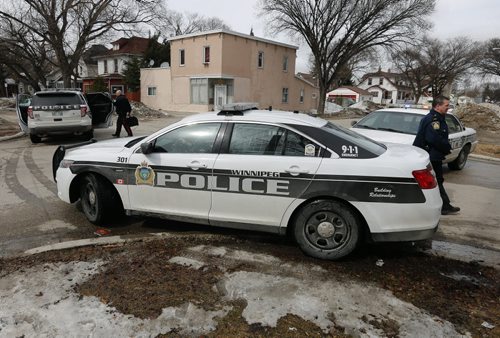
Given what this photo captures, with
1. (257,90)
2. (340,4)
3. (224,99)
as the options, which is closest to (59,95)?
(224,99)

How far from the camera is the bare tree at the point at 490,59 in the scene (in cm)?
5609

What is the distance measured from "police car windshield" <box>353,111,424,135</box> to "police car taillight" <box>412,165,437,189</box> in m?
4.70

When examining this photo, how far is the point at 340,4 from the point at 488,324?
34.6 m

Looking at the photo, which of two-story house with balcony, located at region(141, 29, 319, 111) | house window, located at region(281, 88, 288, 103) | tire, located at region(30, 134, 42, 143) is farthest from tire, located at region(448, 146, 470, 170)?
house window, located at region(281, 88, 288, 103)

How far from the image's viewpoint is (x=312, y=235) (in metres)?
4.17

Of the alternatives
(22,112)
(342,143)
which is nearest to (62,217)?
(342,143)

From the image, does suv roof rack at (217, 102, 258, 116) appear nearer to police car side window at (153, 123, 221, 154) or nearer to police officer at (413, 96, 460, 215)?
police car side window at (153, 123, 221, 154)

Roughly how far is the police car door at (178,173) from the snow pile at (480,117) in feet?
75.6

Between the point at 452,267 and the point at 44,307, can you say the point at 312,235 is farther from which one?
the point at 44,307

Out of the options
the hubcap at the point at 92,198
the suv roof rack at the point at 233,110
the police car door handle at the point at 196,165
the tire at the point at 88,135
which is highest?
the suv roof rack at the point at 233,110

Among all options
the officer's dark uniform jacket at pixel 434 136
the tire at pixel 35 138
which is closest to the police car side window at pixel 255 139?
the officer's dark uniform jacket at pixel 434 136

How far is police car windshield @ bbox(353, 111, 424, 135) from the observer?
8555mm

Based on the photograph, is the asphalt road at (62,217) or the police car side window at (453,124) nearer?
the asphalt road at (62,217)

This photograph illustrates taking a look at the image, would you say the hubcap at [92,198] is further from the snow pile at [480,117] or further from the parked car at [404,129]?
the snow pile at [480,117]
